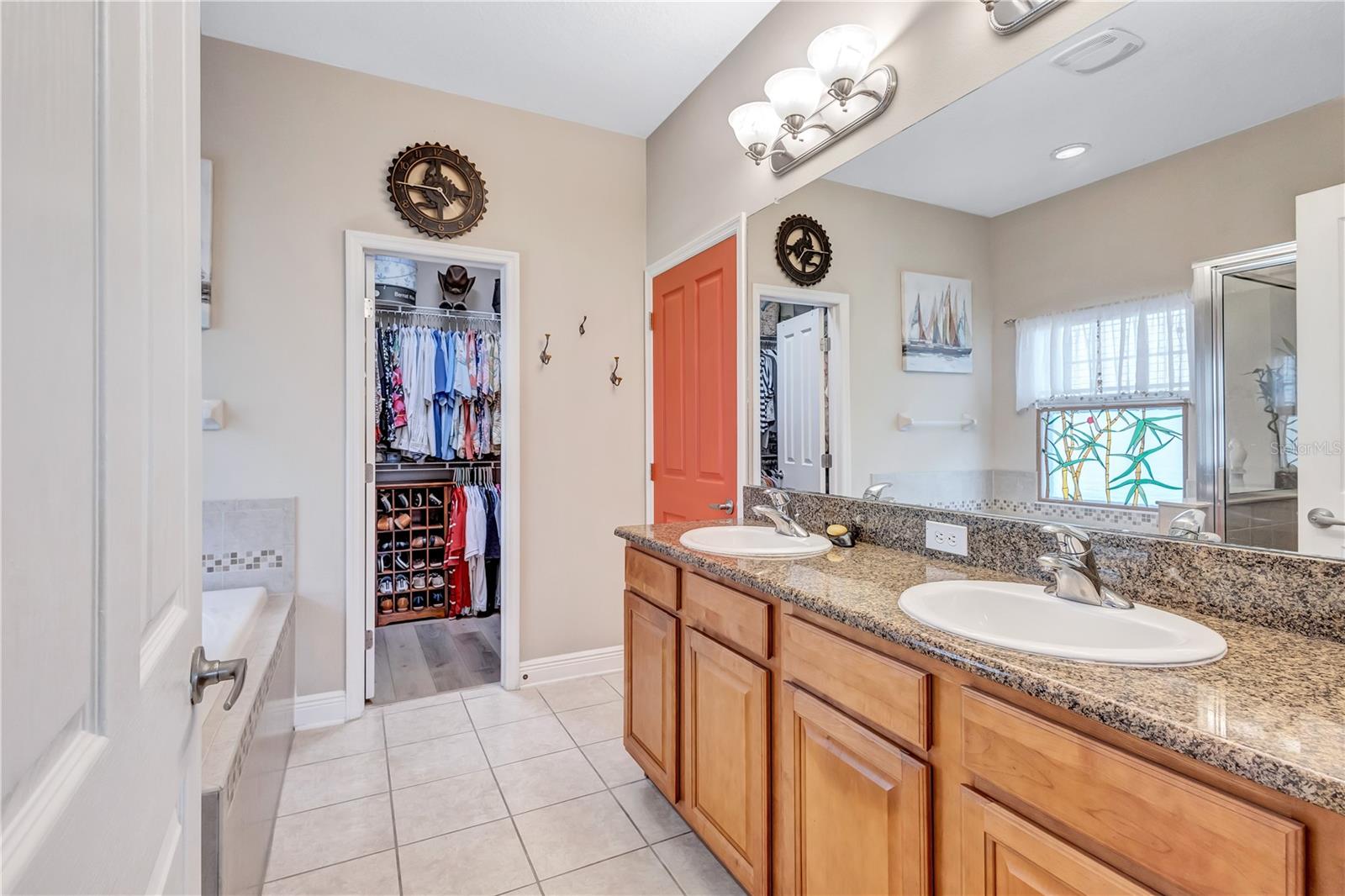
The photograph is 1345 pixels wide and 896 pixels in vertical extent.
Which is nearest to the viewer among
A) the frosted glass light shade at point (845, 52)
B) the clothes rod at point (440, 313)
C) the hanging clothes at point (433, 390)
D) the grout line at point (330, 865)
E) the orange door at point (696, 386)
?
the grout line at point (330, 865)

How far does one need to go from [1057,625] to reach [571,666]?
96.8 inches

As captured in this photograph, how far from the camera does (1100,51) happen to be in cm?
133

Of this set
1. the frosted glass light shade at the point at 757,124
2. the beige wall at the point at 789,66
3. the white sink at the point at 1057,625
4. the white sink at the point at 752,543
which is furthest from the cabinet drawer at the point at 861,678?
the frosted glass light shade at the point at 757,124

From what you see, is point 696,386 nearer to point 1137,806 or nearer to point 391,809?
point 391,809

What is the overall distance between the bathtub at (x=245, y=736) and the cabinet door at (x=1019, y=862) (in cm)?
113

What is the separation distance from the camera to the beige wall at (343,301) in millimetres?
2535

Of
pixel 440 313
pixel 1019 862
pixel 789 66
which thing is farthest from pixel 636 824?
pixel 440 313

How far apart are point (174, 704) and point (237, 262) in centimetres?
247

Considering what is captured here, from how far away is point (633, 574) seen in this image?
2137mm

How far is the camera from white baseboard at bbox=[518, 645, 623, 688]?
307 cm

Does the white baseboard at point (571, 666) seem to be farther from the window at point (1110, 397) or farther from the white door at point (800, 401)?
the window at point (1110, 397)

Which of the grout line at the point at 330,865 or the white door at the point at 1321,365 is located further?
the grout line at the point at 330,865

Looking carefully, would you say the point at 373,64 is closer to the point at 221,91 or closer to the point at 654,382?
the point at 221,91

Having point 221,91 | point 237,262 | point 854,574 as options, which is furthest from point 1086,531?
point 221,91
